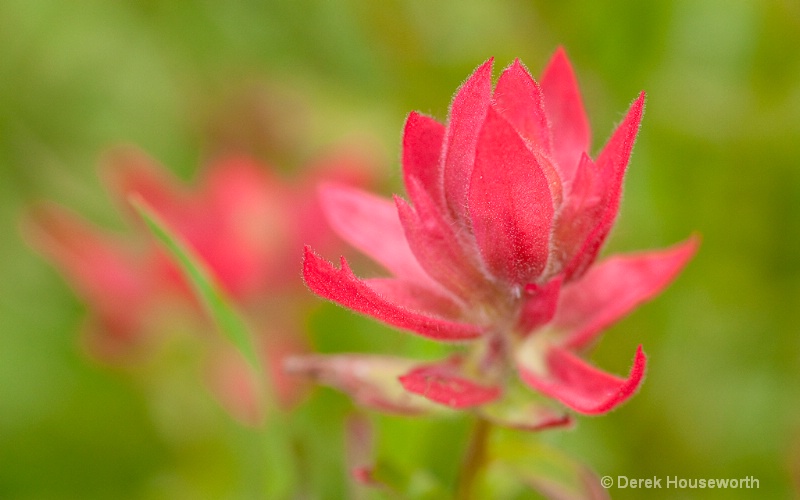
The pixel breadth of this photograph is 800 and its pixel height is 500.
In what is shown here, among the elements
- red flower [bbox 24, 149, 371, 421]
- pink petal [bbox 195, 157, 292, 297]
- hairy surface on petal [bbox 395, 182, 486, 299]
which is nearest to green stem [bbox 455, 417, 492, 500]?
hairy surface on petal [bbox 395, 182, 486, 299]

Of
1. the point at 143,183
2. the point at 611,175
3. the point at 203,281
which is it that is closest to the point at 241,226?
the point at 143,183

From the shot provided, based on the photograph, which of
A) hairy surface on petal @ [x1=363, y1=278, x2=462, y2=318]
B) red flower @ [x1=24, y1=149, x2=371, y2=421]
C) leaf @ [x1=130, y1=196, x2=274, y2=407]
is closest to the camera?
hairy surface on petal @ [x1=363, y1=278, x2=462, y2=318]

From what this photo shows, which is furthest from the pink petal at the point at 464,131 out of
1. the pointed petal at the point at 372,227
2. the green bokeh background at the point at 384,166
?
the green bokeh background at the point at 384,166

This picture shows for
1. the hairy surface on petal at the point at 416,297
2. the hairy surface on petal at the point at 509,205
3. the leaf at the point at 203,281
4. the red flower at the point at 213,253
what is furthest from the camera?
the red flower at the point at 213,253

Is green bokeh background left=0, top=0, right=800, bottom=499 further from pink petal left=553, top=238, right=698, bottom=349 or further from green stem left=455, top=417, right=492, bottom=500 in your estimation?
pink petal left=553, top=238, right=698, bottom=349

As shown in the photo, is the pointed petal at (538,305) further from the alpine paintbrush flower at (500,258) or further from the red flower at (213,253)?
the red flower at (213,253)

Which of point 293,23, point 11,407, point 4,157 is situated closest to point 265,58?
point 293,23

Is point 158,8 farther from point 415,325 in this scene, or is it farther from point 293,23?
point 415,325
